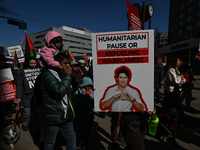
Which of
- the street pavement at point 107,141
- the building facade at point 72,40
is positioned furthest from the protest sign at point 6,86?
the building facade at point 72,40

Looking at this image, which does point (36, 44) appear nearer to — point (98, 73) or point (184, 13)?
point (184, 13)

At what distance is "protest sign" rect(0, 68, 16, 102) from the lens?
3.15 metres

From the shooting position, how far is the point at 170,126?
9.09 feet

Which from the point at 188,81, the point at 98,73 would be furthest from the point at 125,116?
the point at 188,81

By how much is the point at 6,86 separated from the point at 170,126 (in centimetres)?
393

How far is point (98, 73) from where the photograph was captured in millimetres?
1551

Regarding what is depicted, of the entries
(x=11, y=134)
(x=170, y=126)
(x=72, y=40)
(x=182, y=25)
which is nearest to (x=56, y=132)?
(x=11, y=134)

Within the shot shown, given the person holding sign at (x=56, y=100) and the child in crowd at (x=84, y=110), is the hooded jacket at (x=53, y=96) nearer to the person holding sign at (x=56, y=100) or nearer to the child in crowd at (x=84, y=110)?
the person holding sign at (x=56, y=100)

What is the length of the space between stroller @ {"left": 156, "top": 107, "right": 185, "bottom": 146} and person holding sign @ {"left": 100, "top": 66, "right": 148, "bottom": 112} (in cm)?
163

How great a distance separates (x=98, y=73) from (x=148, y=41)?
2.20 feet

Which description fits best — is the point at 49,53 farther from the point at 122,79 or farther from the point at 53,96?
the point at 122,79

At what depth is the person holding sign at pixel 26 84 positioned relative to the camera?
124 inches

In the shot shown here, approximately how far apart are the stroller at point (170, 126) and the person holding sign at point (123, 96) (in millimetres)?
1631

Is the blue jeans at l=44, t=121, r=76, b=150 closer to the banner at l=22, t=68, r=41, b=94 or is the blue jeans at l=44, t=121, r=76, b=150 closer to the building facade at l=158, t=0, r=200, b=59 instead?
the banner at l=22, t=68, r=41, b=94
